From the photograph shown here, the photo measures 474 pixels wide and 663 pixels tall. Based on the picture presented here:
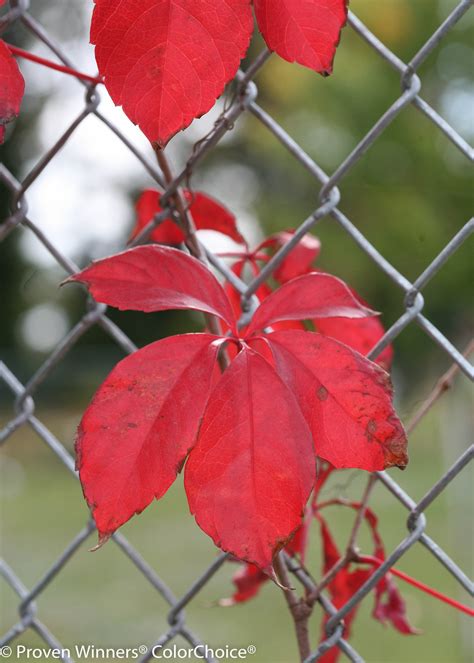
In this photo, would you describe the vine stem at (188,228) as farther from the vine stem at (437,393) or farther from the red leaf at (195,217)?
the vine stem at (437,393)

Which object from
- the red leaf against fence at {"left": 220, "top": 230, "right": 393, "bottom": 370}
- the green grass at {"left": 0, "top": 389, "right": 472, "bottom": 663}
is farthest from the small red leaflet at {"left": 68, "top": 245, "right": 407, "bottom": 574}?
the green grass at {"left": 0, "top": 389, "right": 472, "bottom": 663}

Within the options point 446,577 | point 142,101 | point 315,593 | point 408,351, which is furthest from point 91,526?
point 408,351

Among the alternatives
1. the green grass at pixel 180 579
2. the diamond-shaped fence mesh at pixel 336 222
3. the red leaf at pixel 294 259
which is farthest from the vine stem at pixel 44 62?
the green grass at pixel 180 579

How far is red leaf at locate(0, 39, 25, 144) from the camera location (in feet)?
1.24

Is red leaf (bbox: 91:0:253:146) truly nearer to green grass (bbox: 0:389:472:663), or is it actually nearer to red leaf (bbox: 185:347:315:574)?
red leaf (bbox: 185:347:315:574)

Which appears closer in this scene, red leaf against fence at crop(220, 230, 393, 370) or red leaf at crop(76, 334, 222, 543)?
red leaf at crop(76, 334, 222, 543)

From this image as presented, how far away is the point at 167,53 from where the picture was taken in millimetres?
342

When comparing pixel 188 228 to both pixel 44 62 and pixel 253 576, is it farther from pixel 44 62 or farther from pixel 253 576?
pixel 253 576

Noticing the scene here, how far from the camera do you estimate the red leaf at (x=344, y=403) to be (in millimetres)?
372

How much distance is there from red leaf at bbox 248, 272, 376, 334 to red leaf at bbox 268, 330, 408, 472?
21 mm

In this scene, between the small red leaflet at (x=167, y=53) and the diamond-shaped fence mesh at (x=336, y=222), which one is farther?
the diamond-shaped fence mesh at (x=336, y=222)

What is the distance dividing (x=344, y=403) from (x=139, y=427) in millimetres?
87

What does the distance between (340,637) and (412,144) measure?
314 inches

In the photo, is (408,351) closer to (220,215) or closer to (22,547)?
(22,547)
